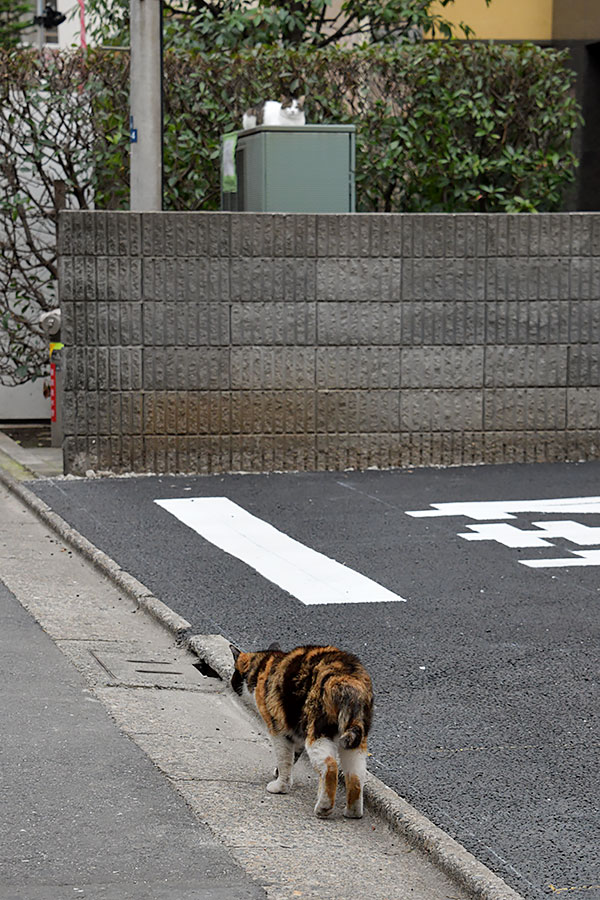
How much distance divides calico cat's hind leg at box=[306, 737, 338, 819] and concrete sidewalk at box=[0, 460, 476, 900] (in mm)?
131

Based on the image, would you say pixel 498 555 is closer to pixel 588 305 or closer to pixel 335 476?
pixel 335 476

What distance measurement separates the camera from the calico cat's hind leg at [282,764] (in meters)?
4.90

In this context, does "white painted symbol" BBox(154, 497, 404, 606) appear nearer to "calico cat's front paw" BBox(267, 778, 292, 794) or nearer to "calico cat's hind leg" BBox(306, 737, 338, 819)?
"calico cat's front paw" BBox(267, 778, 292, 794)

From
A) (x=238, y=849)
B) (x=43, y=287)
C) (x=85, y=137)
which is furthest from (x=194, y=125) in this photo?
(x=238, y=849)

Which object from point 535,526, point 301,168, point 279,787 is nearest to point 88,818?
point 279,787

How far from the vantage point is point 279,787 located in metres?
4.98

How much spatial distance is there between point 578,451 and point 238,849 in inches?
333

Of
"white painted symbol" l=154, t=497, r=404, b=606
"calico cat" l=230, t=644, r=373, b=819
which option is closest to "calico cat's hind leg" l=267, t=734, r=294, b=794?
"calico cat" l=230, t=644, r=373, b=819

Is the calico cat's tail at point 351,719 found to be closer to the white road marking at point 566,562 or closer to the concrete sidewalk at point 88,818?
the concrete sidewalk at point 88,818

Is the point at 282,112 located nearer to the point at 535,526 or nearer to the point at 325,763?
the point at 535,526

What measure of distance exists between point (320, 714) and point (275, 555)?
4164 mm

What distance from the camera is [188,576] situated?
8242mm

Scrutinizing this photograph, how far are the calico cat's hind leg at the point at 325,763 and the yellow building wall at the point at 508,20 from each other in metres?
14.7

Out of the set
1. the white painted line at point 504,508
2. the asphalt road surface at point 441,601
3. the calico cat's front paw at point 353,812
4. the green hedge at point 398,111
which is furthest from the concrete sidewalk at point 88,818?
the green hedge at point 398,111
